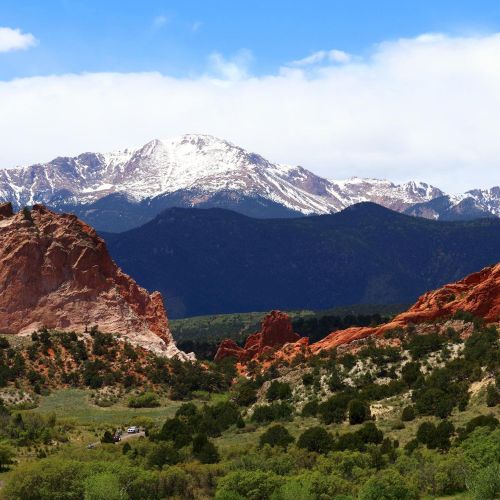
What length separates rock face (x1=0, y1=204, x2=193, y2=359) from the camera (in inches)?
7293

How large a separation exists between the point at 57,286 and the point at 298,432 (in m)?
74.1

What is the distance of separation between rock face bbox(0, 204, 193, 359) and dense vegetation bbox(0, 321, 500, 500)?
33.3 feet

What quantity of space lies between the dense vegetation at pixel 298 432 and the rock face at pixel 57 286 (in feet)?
33.3

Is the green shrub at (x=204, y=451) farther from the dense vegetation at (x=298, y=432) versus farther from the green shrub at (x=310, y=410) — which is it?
the green shrub at (x=310, y=410)

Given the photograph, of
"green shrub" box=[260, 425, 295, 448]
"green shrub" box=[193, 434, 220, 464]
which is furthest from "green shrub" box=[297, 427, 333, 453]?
"green shrub" box=[193, 434, 220, 464]

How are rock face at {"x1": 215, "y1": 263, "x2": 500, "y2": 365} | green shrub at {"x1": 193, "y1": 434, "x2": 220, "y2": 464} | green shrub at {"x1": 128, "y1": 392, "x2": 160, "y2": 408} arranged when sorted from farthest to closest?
green shrub at {"x1": 128, "y1": 392, "x2": 160, "y2": 408} → rock face at {"x1": 215, "y1": 263, "x2": 500, "y2": 365} → green shrub at {"x1": 193, "y1": 434, "x2": 220, "y2": 464}

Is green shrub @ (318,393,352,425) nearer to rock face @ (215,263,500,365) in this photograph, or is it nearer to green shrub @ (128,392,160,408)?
rock face @ (215,263,500,365)

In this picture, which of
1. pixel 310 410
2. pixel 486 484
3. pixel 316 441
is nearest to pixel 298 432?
pixel 310 410

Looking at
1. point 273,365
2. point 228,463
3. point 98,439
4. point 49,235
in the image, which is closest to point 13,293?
point 49,235

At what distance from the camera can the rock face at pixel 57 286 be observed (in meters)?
185

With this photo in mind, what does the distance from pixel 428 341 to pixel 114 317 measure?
61.8 m

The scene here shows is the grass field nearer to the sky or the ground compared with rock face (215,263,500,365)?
nearer to the ground

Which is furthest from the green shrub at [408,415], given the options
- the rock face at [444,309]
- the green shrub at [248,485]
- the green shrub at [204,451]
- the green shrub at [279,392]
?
the rock face at [444,309]

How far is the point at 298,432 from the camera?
125m
